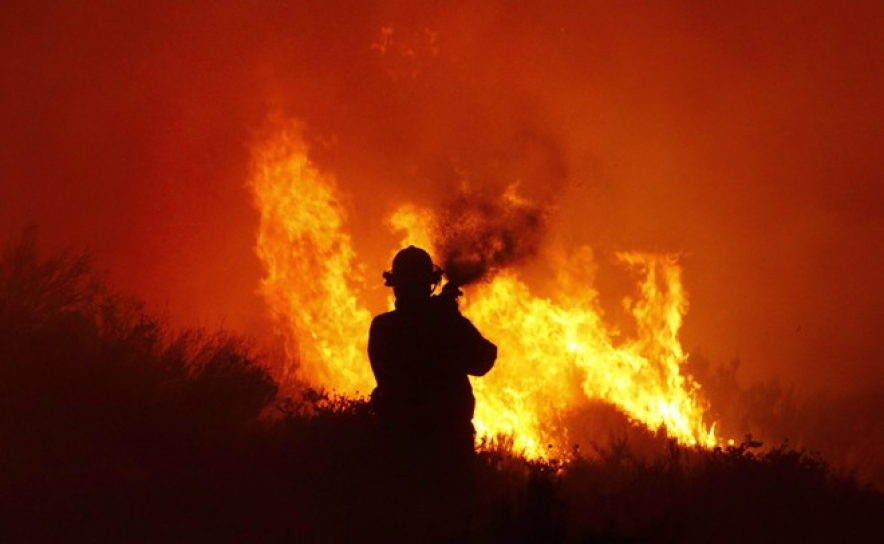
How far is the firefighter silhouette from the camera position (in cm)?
721

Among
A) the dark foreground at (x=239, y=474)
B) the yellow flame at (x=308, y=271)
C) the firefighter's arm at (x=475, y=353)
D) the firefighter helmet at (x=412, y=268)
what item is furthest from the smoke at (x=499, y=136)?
the firefighter's arm at (x=475, y=353)

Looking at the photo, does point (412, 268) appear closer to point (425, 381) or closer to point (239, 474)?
point (425, 381)

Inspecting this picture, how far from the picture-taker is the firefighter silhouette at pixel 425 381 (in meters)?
7.21

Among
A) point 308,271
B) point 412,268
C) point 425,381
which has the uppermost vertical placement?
point 308,271

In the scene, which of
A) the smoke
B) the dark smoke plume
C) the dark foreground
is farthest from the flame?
the dark foreground

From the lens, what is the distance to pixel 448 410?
7.32 metres

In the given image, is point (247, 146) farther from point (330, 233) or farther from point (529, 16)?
point (529, 16)

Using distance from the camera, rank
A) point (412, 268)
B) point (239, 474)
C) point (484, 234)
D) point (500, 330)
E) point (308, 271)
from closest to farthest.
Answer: point (239, 474)
point (412, 268)
point (484, 234)
point (500, 330)
point (308, 271)

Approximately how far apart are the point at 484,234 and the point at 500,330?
5.14ft

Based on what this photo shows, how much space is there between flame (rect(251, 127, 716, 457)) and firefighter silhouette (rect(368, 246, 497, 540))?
10.8 feet

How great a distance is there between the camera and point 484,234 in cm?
1096

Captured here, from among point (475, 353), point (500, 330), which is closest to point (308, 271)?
point (500, 330)

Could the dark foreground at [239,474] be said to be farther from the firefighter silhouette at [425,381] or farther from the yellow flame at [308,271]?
the yellow flame at [308,271]

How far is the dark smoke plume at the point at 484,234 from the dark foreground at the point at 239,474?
60.3 inches
